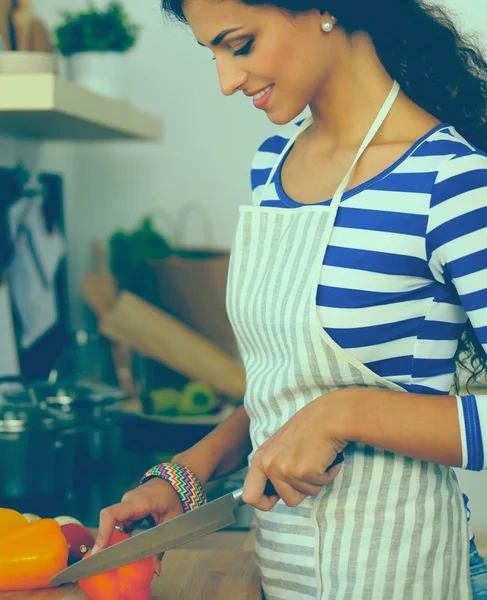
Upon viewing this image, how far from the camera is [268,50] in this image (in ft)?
2.77

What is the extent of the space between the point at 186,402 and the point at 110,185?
71 centimetres

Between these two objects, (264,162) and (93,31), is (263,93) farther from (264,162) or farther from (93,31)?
(93,31)

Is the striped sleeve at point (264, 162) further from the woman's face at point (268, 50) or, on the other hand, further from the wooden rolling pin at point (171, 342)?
the wooden rolling pin at point (171, 342)

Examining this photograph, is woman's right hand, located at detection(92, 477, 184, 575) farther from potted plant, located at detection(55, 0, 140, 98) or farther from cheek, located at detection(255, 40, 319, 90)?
potted plant, located at detection(55, 0, 140, 98)

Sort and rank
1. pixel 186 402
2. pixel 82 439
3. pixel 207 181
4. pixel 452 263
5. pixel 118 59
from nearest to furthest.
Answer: pixel 452 263 < pixel 82 439 < pixel 186 402 < pixel 118 59 < pixel 207 181

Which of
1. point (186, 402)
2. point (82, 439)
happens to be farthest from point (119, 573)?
point (186, 402)

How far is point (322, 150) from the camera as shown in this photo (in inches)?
37.6

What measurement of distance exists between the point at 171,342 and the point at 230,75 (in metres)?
1.08

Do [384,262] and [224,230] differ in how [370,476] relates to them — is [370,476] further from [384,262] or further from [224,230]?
[224,230]

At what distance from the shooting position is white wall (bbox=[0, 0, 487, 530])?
216 cm

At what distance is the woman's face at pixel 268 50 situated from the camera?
2.76ft

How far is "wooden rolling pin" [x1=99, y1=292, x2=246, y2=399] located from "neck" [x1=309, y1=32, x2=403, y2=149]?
1.03 meters

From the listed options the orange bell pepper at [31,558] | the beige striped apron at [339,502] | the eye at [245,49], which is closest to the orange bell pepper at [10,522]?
the orange bell pepper at [31,558]

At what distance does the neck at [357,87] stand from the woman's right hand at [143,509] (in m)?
0.41
